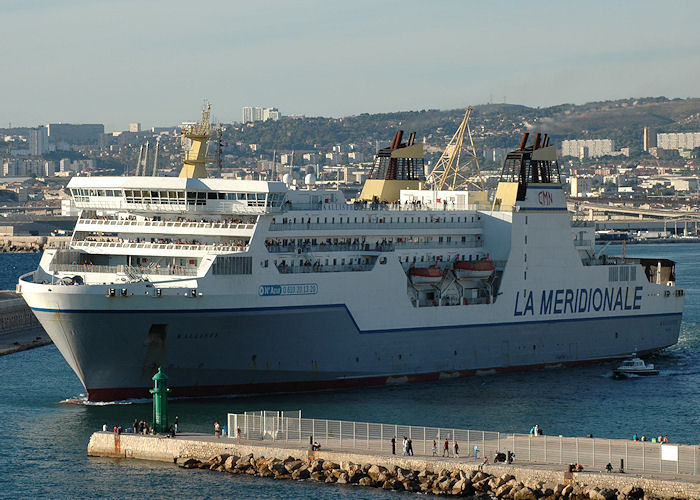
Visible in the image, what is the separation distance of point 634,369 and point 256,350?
16.7 m

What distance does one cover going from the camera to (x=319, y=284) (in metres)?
46.7

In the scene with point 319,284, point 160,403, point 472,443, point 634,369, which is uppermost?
point 319,284

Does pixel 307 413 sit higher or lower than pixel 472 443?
lower

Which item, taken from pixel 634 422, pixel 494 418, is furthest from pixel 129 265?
pixel 634 422

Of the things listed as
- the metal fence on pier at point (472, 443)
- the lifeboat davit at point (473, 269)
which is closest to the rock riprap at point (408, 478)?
Answer: the metal fence on pier at point (472, 443)

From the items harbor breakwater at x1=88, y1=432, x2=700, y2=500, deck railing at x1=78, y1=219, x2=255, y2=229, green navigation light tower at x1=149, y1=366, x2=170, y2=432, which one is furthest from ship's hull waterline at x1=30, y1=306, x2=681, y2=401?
harbor breakwater at x1=88, y1=432, x2=700, y2=500

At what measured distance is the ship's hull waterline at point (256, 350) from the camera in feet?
143

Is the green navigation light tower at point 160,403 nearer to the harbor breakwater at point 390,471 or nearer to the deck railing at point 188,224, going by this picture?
the harbor breakwater at point 390,471

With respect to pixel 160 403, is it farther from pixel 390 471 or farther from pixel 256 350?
pixel 390 471

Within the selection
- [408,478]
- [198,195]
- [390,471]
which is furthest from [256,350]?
[408,478]

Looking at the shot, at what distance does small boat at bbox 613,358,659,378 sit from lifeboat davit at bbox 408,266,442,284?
8.92 m

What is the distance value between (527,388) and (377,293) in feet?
22.2

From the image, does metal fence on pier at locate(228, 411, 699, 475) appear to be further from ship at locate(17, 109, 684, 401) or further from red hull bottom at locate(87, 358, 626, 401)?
ship at locate(17, 109, 684, 401)

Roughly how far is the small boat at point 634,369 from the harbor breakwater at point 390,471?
1975 cm
